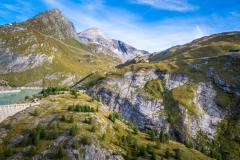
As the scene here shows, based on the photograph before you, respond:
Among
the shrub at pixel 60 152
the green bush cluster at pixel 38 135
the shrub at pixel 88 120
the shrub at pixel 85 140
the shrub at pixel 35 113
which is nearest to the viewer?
the shrub at pixel 60 152

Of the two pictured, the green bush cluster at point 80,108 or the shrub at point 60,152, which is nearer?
the shrub at point 60,152

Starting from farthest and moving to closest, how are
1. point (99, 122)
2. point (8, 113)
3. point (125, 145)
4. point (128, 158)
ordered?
point (8, 113) < point (99, 122) < point (125, 145) < point (128, 158)

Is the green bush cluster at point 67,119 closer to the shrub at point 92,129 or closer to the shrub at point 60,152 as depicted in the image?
the shrub at point 92,129

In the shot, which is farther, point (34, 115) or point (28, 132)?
point (34, 115)

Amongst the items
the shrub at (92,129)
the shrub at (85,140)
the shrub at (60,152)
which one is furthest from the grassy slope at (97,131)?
the shrub at (60,152)

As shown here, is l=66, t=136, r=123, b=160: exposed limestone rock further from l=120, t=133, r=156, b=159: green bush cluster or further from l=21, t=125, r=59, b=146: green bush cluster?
l=21, t=125, r=59, b=146: green bush cluster

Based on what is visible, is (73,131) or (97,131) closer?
(73,131)

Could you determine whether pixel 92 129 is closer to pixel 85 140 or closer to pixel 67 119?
pixel 85 140

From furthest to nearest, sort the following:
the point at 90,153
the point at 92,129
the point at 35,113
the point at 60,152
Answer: the point at 35,113
the point at 92,129
the point at 90,153
the point at 60,152

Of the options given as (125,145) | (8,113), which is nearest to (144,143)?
(125,145)

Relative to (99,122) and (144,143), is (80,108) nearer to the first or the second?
(99,122)

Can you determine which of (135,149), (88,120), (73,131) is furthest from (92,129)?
(135,149)
